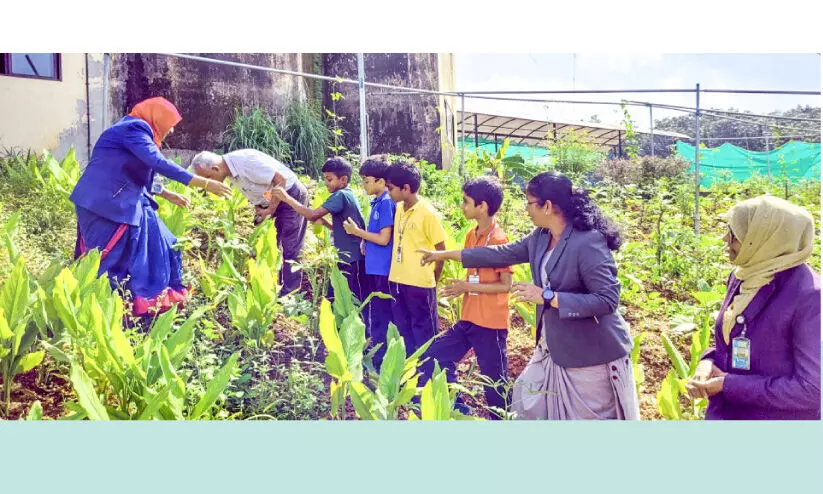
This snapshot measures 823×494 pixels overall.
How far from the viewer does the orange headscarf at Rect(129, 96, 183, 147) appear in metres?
3.62

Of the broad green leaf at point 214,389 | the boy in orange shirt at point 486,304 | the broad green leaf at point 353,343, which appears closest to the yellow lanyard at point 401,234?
the boy in orange shirt at point 486,304

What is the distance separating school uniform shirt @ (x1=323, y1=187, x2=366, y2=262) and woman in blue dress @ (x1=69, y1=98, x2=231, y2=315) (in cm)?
48

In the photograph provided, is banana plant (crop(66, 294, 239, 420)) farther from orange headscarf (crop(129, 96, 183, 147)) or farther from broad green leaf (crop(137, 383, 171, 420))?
orange headscarf (crop(129, 96, 183, 147))

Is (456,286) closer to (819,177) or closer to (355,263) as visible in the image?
(355,263)

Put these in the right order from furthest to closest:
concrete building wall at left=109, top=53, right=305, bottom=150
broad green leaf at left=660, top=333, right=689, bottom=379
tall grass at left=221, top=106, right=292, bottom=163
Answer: tall grass at left=221, top=106, right=292, bottom=163
concrete building wall at left=109, top=53, right=305, bottom=150
broad green leaf at left=660, top=333, right=689, bottom=379

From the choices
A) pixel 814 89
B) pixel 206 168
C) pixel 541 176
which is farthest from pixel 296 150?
pixel 814 89

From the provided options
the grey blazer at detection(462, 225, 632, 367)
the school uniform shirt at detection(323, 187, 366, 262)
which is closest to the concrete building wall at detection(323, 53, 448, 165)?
the school uniform shirt at detection(323, 187, 366, 262)

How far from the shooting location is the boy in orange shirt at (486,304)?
3.01m

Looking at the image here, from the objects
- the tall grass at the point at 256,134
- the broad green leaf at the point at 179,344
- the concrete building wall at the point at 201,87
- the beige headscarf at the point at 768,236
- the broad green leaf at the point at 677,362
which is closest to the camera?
the beige headscarf at the point at 768,236

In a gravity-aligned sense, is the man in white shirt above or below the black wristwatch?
above

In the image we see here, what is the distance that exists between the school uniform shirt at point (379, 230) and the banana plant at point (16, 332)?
4.31ft

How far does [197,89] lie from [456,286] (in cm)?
161

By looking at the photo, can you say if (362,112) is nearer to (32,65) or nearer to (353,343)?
(353,343)

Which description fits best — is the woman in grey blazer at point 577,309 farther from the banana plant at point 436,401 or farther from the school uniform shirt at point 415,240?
the school uniform shirt at point 415,240
